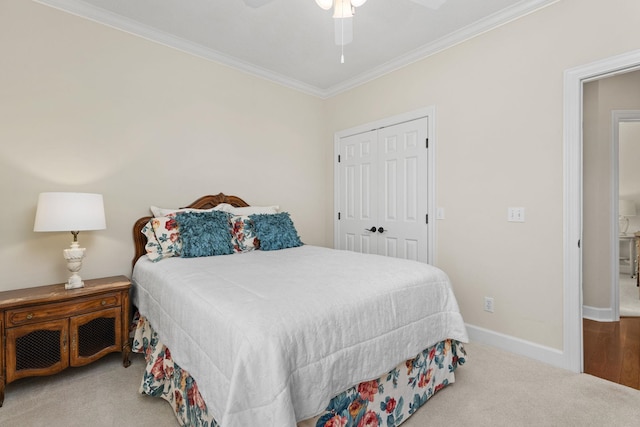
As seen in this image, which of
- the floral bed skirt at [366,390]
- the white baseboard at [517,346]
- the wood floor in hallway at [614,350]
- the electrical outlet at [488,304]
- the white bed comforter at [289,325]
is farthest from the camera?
the electrical outlet at [488,304]

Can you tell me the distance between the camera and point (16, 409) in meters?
1.84

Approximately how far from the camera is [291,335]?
1216mm

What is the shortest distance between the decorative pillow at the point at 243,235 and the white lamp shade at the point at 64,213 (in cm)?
107

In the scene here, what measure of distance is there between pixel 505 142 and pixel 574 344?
1.58 metres

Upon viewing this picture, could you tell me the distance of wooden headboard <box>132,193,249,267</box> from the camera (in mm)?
2764

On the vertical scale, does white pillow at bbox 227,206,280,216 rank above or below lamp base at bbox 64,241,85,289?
above

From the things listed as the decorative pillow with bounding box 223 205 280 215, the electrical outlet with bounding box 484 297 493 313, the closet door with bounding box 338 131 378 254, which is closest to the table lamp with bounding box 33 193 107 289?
the decorative pillow with bounding box 223 205 280 215

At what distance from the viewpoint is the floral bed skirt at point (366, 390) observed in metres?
1.44

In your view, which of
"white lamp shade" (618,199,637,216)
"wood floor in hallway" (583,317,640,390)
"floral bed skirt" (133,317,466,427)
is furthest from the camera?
"white lamp shade" (618,199,637,216)

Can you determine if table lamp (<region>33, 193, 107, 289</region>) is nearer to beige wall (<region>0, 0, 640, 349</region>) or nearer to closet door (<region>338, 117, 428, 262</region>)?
beige wall (<region>0, 0, 640, 349</region>)

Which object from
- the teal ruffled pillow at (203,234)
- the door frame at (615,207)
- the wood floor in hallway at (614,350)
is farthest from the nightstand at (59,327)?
the door frame at (615,207)

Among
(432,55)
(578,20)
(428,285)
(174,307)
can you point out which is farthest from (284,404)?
(432,55)

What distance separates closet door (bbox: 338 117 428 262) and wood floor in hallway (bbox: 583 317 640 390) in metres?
1.48

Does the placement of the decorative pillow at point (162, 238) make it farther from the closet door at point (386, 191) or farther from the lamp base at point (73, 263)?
the closet door at point (386, 191)
